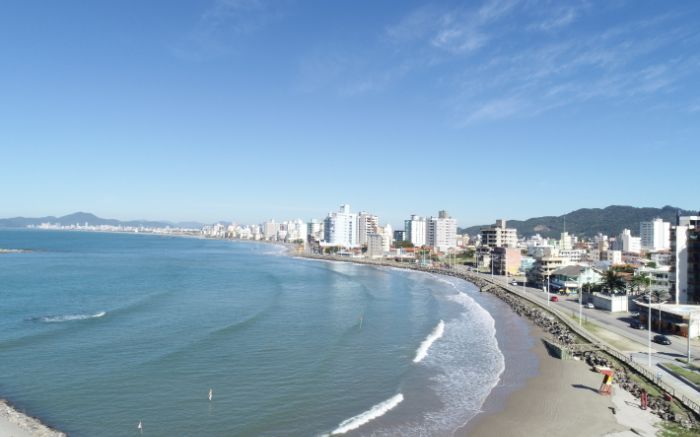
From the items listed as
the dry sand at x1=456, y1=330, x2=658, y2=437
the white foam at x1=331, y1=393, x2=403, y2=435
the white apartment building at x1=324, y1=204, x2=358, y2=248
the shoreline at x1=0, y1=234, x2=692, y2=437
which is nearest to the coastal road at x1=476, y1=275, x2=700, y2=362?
the shoreline at x1=0, y1=234, x2=692, y2=437

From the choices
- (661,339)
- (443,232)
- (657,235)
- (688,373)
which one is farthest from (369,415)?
(657,235)

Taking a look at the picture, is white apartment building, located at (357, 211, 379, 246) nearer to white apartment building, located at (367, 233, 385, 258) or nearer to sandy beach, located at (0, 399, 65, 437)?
white apartment building, located at (367, 233, 385, 258)

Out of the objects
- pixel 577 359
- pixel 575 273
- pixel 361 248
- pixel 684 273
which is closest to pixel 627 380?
pixel 577 359

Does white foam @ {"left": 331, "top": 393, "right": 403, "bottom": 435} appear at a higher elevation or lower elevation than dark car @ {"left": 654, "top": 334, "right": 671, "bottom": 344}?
lower

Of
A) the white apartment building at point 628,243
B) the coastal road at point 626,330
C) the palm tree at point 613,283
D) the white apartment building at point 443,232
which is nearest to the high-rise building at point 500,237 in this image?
the white apartment building at point 443,232

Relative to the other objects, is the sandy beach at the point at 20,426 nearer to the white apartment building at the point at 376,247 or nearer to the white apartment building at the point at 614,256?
the white apartment building at the point at 614,256

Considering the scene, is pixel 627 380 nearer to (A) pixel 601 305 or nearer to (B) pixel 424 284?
(A) pixel 601 305

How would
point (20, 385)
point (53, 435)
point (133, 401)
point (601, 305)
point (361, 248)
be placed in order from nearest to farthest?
point (53, 435) < point (133, 401) < point (20, 385) < point (601, 305) < point (361, 248)

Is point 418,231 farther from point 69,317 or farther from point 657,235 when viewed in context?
point 69,317
